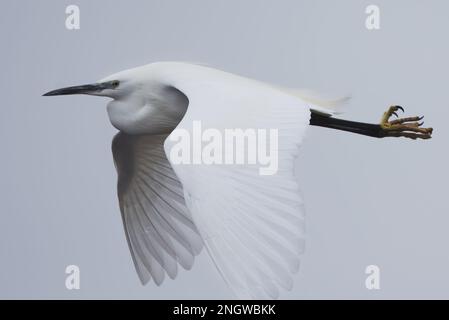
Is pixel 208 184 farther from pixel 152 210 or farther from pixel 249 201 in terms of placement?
pixel 152 210

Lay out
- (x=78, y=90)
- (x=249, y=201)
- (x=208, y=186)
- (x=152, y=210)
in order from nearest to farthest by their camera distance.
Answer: (x=249, y=201), (x=208, y=186), (x=78, y=90), (x=152, y=210)

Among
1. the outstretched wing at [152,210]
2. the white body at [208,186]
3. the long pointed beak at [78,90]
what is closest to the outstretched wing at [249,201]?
the white body at [208,186]

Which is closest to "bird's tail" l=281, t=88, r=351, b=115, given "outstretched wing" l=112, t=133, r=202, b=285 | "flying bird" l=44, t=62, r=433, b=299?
"flying bird" l=44, t=62, r=433, b=299

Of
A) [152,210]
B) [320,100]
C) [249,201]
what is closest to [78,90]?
[152,210]

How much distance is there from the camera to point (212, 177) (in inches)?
124

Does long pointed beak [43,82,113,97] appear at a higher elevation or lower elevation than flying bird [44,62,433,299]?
higher

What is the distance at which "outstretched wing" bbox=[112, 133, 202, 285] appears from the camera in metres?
4.43

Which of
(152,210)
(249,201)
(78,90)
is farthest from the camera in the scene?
(152,210)

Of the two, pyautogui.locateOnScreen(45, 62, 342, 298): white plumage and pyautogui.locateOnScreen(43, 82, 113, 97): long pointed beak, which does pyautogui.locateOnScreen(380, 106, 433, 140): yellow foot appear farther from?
pyautogui.locateOnScreen(43, 82, 113, 97): long pointed beak

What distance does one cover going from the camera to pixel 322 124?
450cm

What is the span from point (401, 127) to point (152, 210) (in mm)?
1167

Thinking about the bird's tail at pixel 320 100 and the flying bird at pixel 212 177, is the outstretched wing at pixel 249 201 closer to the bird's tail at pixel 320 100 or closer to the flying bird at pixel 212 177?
the flying bird at pixel 212 177

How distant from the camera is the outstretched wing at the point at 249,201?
2750 mm

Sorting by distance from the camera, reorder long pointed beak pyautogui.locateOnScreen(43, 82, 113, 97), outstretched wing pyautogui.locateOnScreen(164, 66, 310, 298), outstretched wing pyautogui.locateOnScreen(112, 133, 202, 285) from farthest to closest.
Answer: outstretched wing pyautogui.locateOnScreen(112, 133, 202, 285) < long pointed beak pyautogui.locateOnScreen(43, 82, 113, 97) < outstretched wing pyautogui.locateOnScreen(164, 66, 310, 298)
